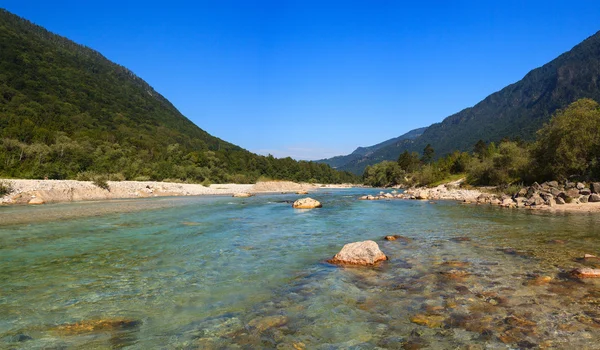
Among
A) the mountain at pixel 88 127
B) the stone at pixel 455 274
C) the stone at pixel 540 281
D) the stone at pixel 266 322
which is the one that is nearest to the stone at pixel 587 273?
the stone at pixel 540 281

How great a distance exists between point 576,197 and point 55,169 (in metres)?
68.2

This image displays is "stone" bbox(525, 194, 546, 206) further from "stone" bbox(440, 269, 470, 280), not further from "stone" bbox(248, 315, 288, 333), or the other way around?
"stone" bbox(248, 315, 288, 333)

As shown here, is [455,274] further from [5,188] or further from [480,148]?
[480,148]

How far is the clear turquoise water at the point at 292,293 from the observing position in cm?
512

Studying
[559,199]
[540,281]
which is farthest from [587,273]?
[559,199]

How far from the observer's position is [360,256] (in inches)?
390

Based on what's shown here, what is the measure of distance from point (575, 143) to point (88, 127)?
114319 mm

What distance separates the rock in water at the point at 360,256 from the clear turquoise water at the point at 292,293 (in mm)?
375

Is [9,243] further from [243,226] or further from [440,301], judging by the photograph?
[440,301]

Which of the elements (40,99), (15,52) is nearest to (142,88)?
(15,52)

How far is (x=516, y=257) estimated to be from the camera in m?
10.3

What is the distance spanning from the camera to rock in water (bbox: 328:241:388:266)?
32.1 ft

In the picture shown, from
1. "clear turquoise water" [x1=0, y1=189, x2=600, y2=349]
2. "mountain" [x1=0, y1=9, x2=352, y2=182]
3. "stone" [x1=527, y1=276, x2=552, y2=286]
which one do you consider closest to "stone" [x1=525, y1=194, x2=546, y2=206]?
"clear turquoise water" [x1=0, y1=189, x2=600, y2=349]

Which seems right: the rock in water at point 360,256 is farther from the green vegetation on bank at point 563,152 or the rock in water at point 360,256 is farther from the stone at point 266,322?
the green vegetation on bank at point 563,152
